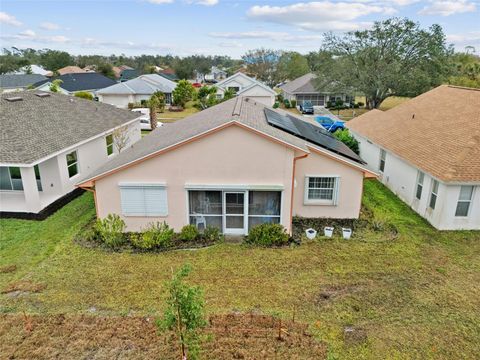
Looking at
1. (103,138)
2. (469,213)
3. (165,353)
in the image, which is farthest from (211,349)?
(103,138)

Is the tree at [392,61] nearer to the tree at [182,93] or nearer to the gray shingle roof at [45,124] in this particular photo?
the tree at [182,93]

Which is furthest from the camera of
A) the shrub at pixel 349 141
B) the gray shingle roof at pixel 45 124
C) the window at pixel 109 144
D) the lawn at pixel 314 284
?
the shrub at pixel 349 141

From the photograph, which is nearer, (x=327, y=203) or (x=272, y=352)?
(x=272, y=352)

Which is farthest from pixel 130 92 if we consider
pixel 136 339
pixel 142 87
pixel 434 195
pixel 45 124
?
pixel 136 339

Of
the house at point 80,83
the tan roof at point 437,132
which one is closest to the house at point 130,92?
the house at point 80,83

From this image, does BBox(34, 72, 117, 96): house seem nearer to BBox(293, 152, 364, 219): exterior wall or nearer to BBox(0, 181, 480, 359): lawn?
BBox(0, 181, 480, 359): lawn

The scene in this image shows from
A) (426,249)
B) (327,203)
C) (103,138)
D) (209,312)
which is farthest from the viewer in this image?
(103,138)

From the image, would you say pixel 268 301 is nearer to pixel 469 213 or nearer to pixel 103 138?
pixel 469 213
